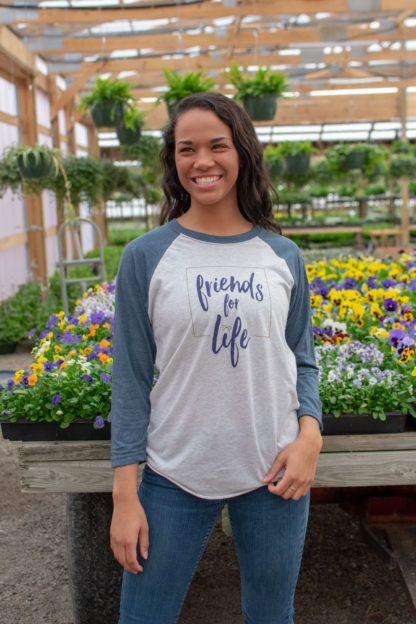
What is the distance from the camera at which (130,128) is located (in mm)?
6293

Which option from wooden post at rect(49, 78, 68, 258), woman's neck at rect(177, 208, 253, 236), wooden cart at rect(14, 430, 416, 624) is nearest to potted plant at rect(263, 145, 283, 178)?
wooden post at rect(49, 78, 68, 258)

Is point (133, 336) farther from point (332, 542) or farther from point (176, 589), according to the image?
point (332, 542)

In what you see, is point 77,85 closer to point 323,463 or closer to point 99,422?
point 99,422

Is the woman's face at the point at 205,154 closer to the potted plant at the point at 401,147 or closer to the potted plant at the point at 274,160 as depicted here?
the potted plant at the point at 274,160

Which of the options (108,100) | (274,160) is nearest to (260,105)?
(108,100)

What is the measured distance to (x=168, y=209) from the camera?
141 centimetres

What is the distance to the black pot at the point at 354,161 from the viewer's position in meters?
8.44

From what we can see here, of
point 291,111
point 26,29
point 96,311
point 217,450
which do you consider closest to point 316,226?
point 291,111

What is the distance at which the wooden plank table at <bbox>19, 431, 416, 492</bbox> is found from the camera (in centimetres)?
179

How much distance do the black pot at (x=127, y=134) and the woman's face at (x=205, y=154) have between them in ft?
17.4

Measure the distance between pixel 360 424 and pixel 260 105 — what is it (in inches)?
147

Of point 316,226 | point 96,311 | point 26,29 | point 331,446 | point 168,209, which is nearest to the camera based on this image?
point 168,209

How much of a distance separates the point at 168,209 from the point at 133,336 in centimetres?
34

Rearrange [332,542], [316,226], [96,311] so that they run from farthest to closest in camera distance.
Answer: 1. [316,226]
2. [96,311]
3. [332,542]
